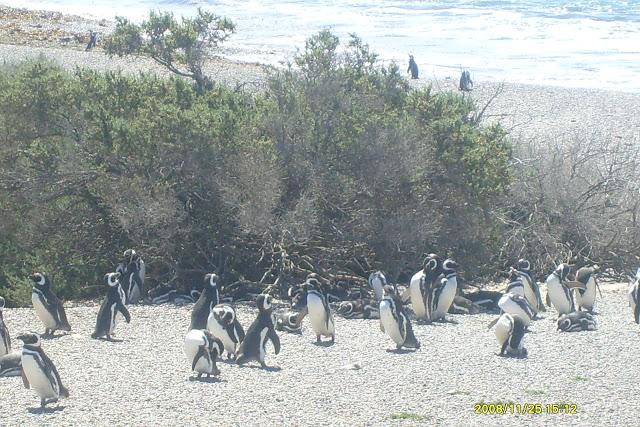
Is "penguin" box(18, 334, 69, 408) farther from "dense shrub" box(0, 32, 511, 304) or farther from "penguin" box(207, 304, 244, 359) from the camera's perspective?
"dense shrub" box(0, 32, 511, 304)

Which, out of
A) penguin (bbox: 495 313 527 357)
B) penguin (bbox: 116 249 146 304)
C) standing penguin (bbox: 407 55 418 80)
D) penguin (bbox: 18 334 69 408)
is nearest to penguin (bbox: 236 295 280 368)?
penguin (bbox: 18 334 69 408)

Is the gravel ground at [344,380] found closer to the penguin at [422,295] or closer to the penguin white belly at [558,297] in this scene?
the penguin at [422,295]

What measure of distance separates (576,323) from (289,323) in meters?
3.20

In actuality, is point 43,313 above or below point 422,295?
above

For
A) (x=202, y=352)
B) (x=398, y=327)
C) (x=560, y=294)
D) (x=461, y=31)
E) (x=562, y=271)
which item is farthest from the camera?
(x=461, y=31)

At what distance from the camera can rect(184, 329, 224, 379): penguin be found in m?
9.89

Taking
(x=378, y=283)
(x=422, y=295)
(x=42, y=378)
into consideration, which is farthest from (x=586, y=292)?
(x=42, y=378)

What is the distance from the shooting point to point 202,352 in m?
9.91

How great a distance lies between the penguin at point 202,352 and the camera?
989 centimetres

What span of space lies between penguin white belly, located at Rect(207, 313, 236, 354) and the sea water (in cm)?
2735

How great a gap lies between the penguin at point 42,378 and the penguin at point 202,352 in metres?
1.29

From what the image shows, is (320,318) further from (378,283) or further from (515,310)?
(515,310)

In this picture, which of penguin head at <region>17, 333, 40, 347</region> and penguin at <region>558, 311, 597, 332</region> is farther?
penguin at <region>558, 311, 597, 332</region>

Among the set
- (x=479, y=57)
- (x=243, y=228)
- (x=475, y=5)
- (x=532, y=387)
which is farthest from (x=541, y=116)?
(x=475, y=5)
